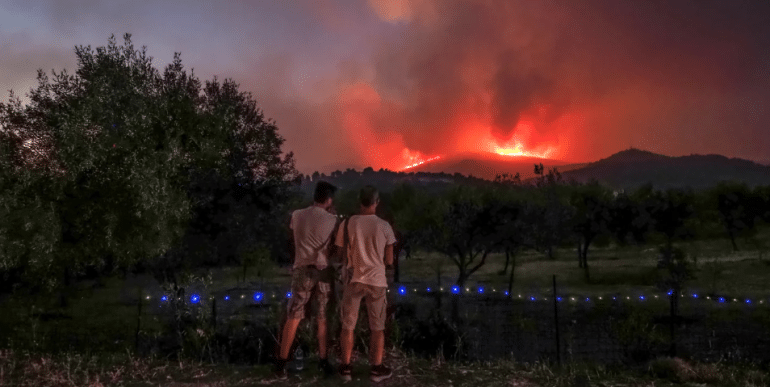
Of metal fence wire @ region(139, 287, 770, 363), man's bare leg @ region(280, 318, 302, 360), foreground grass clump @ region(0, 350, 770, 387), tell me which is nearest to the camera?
man's bare leg @ region(280, 318, 302, 360)

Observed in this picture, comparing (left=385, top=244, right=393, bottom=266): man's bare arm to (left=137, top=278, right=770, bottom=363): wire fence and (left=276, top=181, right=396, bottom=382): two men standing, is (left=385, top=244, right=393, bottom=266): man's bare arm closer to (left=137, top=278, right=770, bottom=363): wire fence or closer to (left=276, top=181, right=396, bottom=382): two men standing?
(left=276, top=181, right=396, bottom=382): two men standing

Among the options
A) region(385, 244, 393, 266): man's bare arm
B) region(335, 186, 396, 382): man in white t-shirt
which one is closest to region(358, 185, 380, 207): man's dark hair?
region(335, 186, 396, 382): man in white t-shirt

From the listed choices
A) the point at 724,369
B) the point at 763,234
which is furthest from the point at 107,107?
the point at 763,234

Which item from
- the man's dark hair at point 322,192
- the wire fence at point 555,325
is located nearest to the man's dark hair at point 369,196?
the man's dark hair at point 322,192

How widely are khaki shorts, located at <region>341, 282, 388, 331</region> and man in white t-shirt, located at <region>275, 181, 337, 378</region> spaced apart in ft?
1.03

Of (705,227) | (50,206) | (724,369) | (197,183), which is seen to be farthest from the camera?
(705,227)

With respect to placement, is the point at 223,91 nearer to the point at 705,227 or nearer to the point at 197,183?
the point at 197,183

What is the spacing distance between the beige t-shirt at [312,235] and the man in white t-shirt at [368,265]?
7.1 inches

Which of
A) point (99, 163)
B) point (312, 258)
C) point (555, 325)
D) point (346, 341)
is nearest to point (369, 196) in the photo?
point (312, 258)

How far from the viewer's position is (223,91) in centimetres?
2327

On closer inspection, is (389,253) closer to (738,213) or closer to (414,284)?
(414,284)

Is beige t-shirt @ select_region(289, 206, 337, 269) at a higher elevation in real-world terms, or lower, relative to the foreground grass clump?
higher

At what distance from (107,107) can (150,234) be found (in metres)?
3.22

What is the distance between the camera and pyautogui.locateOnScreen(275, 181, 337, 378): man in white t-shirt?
740 cm
